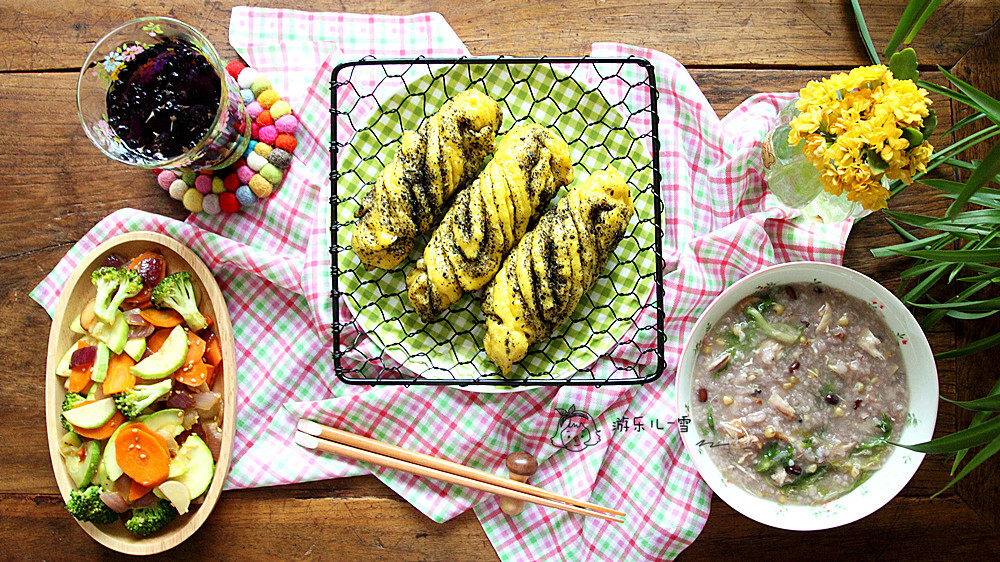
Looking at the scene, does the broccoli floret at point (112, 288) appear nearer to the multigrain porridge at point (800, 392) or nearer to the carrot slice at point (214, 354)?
the carrot slice at point (214, 354)

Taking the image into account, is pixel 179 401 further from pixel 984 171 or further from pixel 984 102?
pixel 984 102

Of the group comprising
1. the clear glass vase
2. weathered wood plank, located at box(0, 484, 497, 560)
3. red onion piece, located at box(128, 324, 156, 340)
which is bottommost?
weathered wood plank, located at box(0, 484, 497, 560)

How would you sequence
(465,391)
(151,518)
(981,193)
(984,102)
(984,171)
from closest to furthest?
1. (984,171)
2. (984,102)
3. (981,193)
4. (151,518)
5. (465,391)

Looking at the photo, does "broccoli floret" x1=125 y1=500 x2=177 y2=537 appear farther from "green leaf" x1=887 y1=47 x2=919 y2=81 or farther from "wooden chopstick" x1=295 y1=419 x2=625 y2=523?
"green leaf" x1=887 y1=47 x2=919 y2=81

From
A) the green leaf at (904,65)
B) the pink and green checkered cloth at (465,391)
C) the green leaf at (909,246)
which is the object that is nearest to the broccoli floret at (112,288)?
the pink and green checkered cloth at (465,391)

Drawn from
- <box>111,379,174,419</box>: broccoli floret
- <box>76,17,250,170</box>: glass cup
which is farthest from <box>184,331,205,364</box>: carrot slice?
<box>76,17,250,170</box>: glass cup

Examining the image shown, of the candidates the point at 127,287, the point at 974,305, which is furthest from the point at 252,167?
the point at 974,305
